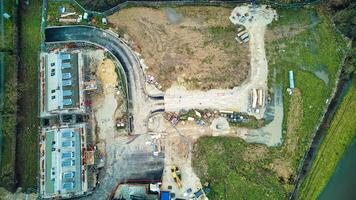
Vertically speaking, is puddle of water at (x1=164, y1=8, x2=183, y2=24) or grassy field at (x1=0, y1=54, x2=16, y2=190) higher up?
puddle of water at (x1=164, y1=8, x2=183, y2=24)

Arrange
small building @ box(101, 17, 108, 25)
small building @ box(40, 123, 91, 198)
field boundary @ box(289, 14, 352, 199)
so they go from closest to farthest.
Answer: small building @ box(40, 123, 91, 198), field boundary @ box(289, 14, 352, 199), small building @ box(101, 17, 108, 25)

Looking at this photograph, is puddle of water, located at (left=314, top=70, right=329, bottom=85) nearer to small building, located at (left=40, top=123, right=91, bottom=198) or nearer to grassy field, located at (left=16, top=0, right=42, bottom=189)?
small building, located at (left=40, top=123, right=91, bottom=198)

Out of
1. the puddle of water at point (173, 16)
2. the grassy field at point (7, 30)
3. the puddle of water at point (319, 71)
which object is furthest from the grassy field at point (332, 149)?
the grassy field at point (7, 30)

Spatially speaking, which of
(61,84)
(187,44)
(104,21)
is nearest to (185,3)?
(187,44)

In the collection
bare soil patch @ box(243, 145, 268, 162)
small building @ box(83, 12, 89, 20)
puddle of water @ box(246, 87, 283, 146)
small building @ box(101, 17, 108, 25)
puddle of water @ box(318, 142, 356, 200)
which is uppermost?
small building @ box(83, 12, 89, 20)

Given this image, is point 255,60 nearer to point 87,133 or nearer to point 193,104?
point 193,104

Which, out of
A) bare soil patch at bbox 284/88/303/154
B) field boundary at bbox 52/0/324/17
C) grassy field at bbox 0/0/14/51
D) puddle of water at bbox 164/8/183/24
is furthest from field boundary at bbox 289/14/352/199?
grassy field at bbox 0/0/14/51

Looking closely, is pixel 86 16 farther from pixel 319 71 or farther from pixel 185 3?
pixel 319 71

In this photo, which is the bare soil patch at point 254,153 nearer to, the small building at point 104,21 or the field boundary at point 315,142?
the field boundary at point 315,142
